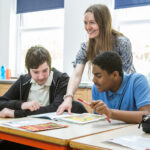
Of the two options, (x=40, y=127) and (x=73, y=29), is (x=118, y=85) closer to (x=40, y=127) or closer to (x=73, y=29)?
(x=40, y=127)

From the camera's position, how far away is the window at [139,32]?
351cm

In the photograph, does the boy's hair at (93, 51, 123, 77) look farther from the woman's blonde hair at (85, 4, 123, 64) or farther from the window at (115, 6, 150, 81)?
the window at (115, 6, 150, 81)

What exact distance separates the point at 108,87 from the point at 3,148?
2.31 ft

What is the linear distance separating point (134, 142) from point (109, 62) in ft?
2.24

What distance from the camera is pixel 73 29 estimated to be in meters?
3.91

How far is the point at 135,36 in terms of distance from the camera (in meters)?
3.60

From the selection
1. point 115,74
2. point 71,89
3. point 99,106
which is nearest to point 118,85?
point 115,74

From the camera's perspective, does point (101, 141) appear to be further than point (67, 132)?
No

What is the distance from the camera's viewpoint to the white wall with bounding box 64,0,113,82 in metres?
3.85

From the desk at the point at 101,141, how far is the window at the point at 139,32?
2.36m

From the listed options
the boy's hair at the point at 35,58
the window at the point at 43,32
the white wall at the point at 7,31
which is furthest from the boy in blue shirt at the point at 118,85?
the white wall at the point at 7,31

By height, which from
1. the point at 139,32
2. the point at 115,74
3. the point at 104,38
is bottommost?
the point at 115,74

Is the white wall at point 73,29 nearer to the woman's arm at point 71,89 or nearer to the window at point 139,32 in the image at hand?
the window at point 139,32

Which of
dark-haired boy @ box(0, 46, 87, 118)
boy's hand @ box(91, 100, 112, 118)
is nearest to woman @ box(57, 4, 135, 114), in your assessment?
dark-haired boy @ box(0, 46, 87, 118)
